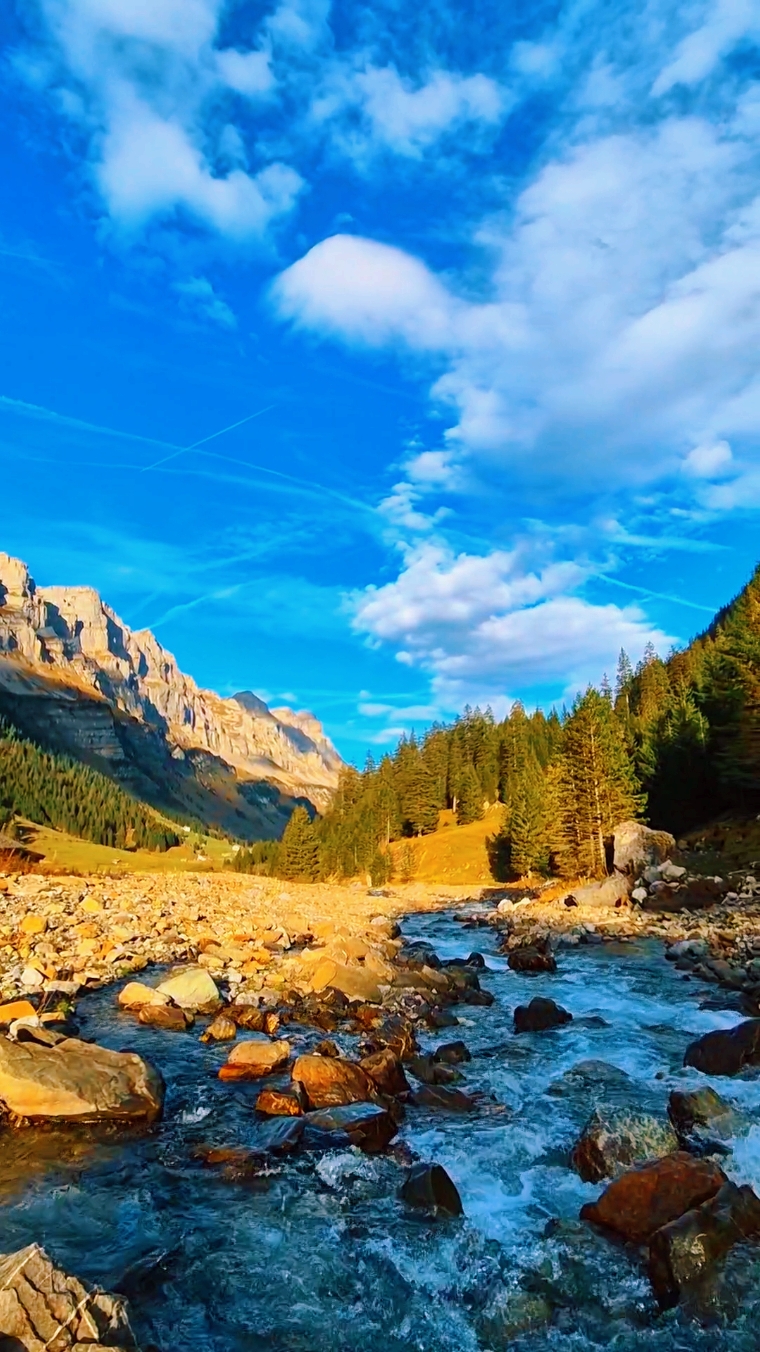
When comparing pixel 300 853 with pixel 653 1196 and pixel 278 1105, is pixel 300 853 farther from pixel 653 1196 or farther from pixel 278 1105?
pixel 653 1196

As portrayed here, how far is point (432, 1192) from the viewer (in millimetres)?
11234

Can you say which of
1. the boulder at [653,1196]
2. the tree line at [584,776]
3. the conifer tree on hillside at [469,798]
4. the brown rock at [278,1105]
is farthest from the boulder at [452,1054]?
the conifer tree on hillside at [469,798]

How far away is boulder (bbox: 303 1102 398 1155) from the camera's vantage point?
43.2ft

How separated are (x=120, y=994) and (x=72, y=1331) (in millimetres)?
15838

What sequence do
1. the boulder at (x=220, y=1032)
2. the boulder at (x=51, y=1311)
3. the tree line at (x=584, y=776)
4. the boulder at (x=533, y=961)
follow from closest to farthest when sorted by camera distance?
the boulder at (x=51, y=1311), the boulder at (x=220, y=1032), the boulder at (x=533, y=961), the tree line at (x=584, y=776)

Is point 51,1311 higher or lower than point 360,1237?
higher

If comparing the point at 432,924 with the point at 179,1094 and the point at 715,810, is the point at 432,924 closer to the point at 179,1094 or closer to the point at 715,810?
the point at 715,810

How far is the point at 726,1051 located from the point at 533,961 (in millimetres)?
14789

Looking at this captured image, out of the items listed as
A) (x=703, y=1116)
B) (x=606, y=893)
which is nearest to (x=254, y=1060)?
(x=703, y=1116)

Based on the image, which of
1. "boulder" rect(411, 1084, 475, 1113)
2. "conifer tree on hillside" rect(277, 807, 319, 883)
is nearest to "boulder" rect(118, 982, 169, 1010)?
"boulder" rect(411, 1084, 475, 1113)

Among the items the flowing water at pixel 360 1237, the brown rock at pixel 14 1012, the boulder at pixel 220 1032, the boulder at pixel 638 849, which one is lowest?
the flowing water at pixel 360 1237

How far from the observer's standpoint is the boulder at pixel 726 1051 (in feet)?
54.2

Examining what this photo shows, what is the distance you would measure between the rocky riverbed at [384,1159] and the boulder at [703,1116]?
0.17 feet

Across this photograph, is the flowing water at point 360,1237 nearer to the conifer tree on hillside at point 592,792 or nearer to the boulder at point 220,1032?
the boulder at point 220,1032
